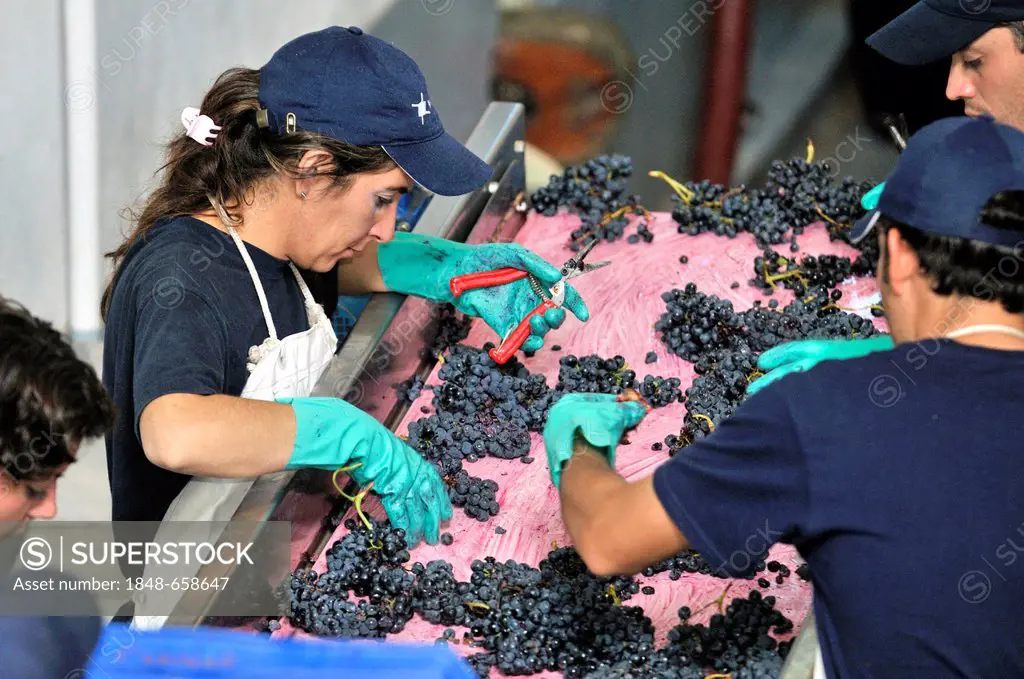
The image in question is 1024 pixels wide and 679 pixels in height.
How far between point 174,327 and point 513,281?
781 mm

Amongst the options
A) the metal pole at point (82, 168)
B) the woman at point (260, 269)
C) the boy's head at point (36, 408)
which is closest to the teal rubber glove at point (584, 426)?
the woman at point (260, 269)

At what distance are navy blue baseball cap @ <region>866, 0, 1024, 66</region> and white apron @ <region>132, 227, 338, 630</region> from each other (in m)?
1.36

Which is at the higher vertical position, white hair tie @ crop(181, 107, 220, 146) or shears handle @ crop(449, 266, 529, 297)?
white hair tie @ crop(181, 107, 220, 146)

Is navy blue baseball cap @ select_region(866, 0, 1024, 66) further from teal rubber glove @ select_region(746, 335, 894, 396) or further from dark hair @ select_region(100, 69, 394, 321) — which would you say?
dark hair @ select_region(100, 69, 394, 321)

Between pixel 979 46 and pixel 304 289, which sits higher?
pixel 979 46

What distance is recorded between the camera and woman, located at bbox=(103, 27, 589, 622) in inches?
73.5

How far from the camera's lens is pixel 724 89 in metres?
3.65

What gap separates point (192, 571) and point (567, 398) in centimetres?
62

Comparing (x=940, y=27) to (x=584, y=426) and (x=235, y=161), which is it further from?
(x=235, y=161)

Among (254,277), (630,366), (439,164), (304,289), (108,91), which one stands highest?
(439,164)

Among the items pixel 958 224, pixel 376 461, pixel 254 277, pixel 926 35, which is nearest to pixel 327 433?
pixel 376 461

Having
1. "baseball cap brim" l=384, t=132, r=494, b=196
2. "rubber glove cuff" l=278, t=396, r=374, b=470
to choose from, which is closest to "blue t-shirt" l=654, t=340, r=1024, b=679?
"rubber glove cuff" l=278, t=396, r=374, b=470

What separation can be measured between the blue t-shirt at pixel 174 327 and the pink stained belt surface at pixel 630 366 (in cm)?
34

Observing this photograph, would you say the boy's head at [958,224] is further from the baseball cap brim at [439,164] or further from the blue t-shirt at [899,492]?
the baseball cap brim at [439,164]
